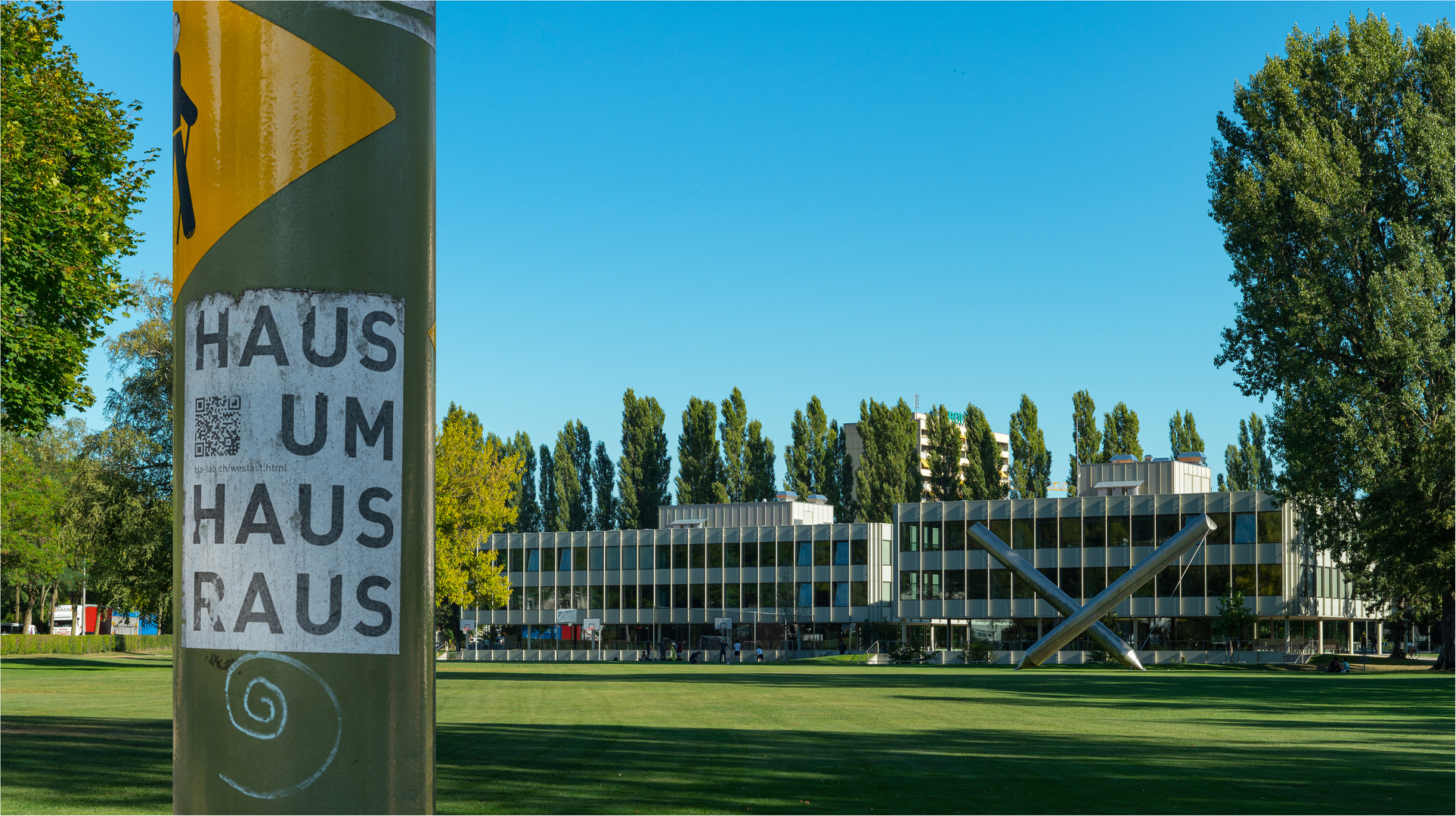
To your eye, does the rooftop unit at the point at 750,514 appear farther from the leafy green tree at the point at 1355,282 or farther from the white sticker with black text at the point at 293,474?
the white sticker with black text at the point at 293,474

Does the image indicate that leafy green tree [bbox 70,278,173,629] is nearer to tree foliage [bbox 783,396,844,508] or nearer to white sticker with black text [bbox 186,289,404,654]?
white sticker with black text [bbox 186,289,404,654]

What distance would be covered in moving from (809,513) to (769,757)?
81758 millimetres

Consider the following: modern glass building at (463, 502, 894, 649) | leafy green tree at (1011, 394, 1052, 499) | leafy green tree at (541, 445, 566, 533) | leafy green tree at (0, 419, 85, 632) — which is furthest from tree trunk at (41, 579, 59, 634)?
leafy green tree at (1011, 394, 1052, 499)

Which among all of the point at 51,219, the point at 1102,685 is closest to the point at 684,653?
the point at 1102,685

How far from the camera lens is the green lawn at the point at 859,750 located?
1287 centimetres

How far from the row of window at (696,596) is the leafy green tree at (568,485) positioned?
11.0 meters

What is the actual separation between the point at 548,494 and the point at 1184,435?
5470 centimetres

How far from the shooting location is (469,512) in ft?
150

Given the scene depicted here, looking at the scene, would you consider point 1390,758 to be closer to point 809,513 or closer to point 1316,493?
point 1316,493

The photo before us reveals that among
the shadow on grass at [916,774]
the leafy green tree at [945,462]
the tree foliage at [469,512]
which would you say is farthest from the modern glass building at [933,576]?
the shadow on grass at [916,774]

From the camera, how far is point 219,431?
2.56m

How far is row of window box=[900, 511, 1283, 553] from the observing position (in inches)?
2840

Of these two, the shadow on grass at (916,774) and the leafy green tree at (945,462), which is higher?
the leafy green tree at (945,462)

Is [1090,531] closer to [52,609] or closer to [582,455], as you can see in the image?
[582,455]
